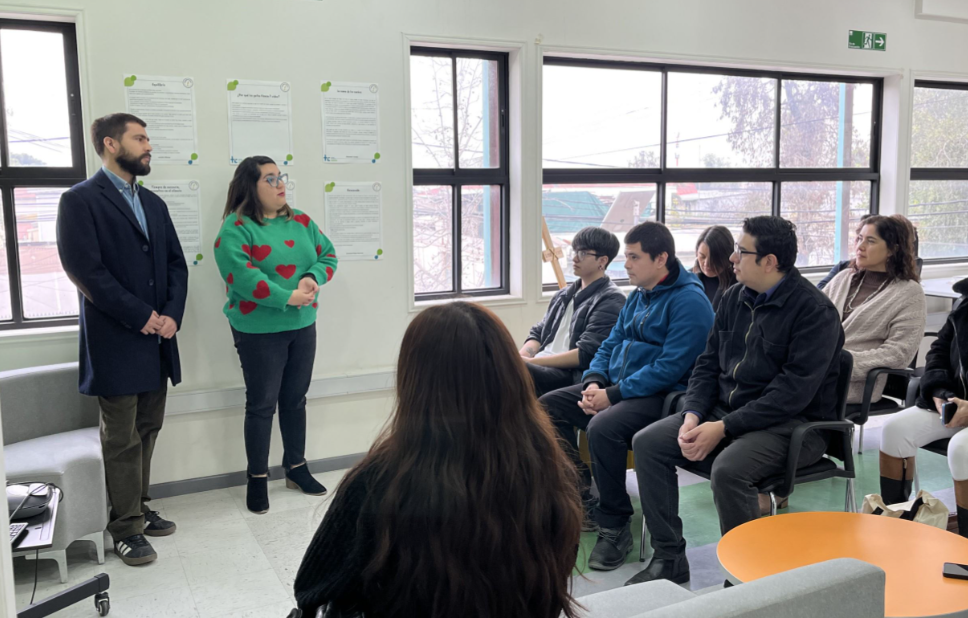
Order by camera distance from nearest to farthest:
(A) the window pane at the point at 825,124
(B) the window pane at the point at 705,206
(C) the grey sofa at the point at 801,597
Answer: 1. (C) the grey sofa at the point at 801,597
2. (B) the window pane at the point at 705,206
3. (A) the window pane at the point at 825,124

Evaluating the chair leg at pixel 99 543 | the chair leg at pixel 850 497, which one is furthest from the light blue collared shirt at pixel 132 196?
the chair leg at pixel 850 497

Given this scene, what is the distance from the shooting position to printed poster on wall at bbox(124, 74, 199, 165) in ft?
11.7

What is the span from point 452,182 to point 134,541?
2.48 meters

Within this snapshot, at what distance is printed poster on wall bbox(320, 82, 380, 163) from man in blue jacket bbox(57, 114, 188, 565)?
0.98m

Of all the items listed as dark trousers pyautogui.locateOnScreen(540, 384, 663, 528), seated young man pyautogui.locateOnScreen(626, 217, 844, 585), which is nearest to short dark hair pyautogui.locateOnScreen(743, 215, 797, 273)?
seated young man pyautogui.locateOnScreen(626, 217, 844, 585)

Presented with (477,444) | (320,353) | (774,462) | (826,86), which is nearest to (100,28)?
(320,353)

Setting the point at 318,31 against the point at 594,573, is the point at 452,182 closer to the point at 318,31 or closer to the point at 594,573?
the point at 318,31

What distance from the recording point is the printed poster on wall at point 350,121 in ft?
13.0

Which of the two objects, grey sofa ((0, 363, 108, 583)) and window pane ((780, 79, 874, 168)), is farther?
window pane ((780, 79, 874, 168))

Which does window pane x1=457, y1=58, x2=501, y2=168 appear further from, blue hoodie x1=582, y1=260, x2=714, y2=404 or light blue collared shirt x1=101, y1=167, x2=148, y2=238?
light blue collared shirt x1=101, y1=167, x2=148, y2=238

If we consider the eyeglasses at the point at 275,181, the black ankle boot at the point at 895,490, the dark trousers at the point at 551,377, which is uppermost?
the eyeglasses at the point at 275,181

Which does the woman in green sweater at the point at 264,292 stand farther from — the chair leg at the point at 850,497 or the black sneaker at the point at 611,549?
the chair leg at the point at 850,497

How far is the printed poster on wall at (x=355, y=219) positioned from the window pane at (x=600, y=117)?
1.18 m

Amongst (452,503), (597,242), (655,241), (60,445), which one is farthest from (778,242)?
(60,445)
